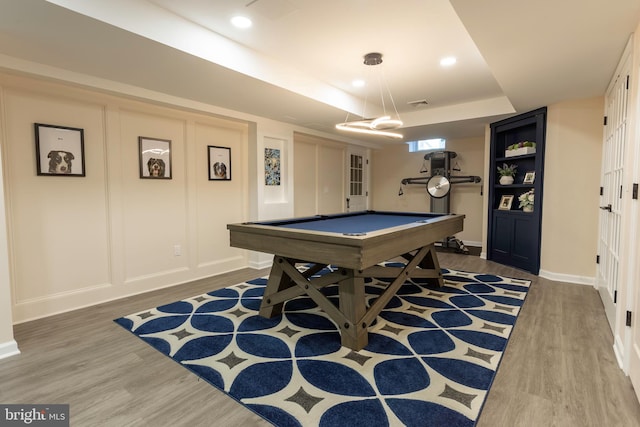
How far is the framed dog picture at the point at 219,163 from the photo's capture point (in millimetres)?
4250

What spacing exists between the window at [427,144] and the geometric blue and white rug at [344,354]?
389cm

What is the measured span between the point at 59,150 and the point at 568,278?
562 centimetres

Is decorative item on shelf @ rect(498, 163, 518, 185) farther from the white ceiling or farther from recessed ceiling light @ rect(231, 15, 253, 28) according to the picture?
recessed ceiling light @ rect(231, 15, 253, 28)

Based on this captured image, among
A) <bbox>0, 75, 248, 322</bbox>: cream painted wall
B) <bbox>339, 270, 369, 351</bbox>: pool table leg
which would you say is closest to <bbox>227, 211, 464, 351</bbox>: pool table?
<bbox>339, 270, 369, 351</bbox>: pool table leg

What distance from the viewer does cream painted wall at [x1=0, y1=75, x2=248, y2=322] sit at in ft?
9.10

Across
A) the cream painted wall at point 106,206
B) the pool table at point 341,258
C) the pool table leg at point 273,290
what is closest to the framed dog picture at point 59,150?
the cream painted wall at point 106,206

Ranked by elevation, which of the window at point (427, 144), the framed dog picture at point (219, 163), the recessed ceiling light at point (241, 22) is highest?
the recessed ceiling light at point (241, 22)

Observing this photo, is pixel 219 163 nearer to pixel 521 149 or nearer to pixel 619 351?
pixel 521 149

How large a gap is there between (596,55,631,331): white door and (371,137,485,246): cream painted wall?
8.73 ft

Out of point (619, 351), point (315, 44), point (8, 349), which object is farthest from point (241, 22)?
point (619, 351)

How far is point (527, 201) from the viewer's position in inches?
171

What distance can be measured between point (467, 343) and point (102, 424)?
224 cm

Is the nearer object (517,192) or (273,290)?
(273,290)

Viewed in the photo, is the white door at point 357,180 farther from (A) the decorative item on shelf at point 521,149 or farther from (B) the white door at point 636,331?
(B) the white door at point 636,331
